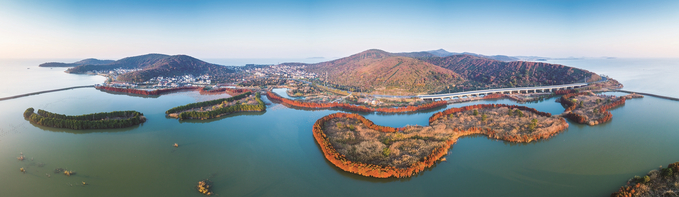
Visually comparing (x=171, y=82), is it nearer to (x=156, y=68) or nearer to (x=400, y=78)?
(x=156, y=68)

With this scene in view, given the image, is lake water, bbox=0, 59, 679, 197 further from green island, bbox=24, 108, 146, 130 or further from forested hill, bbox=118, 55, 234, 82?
forested hill, bbox=118, 55, 234, 82

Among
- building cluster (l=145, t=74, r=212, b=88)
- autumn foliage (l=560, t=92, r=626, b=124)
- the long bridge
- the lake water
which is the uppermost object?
building cluster (l=145, t=74, r=212, b=88)

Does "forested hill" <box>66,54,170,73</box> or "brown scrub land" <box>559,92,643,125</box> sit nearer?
"brown scrub land" <box>559,92,643,125</box>

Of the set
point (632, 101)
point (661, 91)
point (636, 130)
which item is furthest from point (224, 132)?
point (661, 91)

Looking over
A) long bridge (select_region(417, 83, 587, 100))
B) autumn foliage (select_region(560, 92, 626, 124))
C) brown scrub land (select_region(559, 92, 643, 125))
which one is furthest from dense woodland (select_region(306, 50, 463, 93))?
brown scrub land (select_region(559, 92, 643, 125))

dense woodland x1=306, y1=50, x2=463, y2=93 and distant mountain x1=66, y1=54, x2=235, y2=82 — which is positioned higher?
distant mountain x1=66, y1=54, x2=235, y2=82

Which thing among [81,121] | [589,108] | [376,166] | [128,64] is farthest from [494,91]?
[128,64]

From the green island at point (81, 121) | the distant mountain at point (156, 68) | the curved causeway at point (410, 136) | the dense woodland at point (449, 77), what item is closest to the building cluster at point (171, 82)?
the distant mountain at point (156, 68)
